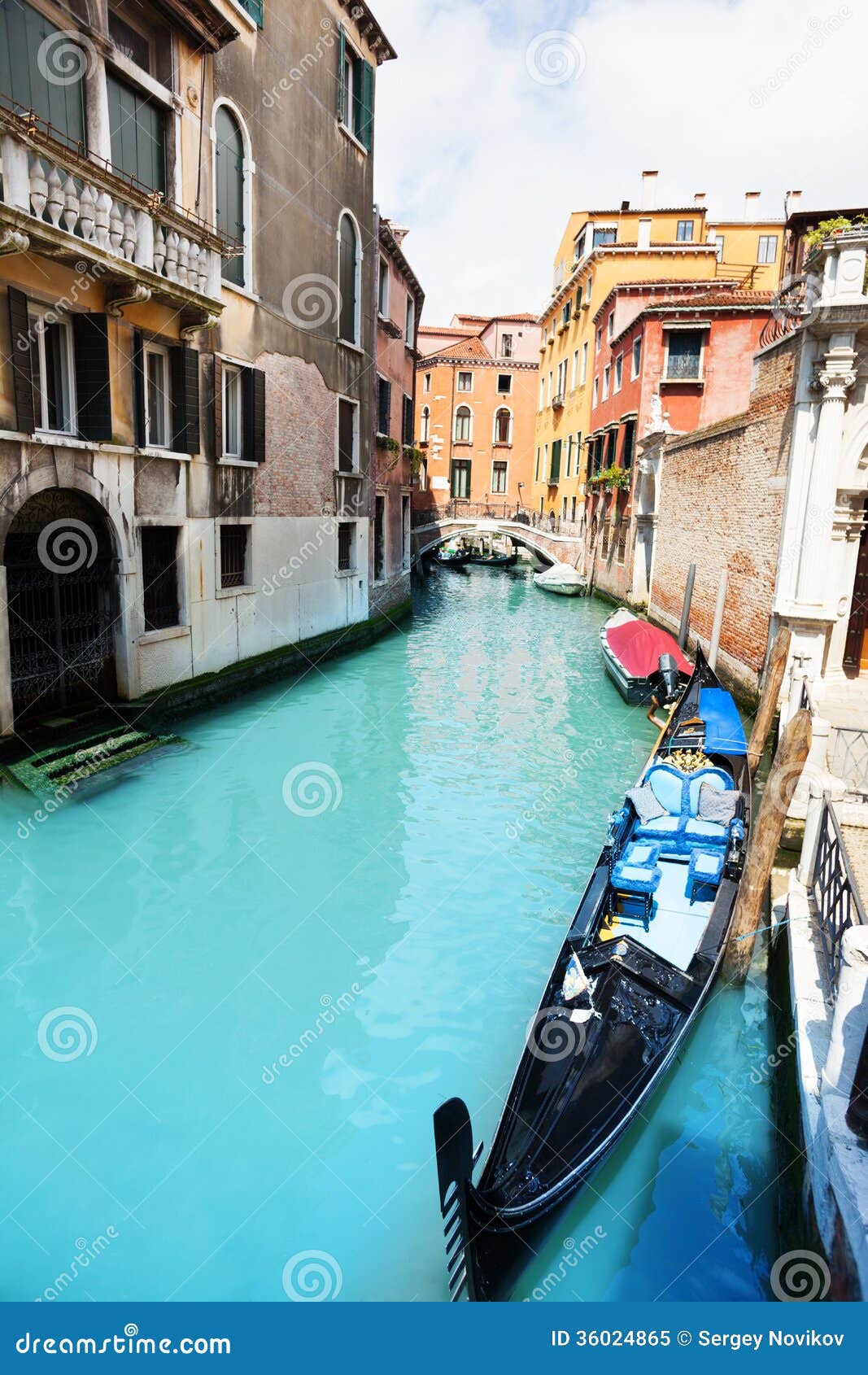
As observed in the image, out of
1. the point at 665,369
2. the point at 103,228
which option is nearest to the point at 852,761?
the point at 103,228

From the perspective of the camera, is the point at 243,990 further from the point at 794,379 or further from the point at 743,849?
the point at 794,379

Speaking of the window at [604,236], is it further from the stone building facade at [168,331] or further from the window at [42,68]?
the window at [42,68]

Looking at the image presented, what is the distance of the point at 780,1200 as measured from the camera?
3.65 m

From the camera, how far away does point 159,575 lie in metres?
9.77

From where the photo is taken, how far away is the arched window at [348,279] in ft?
46.2

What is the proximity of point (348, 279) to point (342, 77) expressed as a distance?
9.67 feet

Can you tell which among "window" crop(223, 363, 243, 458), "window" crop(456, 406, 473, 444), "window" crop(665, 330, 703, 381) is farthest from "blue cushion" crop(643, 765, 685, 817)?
"window" crop(456, 406, 473, 444)

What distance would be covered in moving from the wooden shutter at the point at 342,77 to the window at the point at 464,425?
2493 centimetres

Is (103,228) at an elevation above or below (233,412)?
above

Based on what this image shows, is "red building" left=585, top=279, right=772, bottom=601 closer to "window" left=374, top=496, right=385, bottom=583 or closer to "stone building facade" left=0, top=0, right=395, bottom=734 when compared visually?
"window" left=374, top=496, right=385, bottom=583
